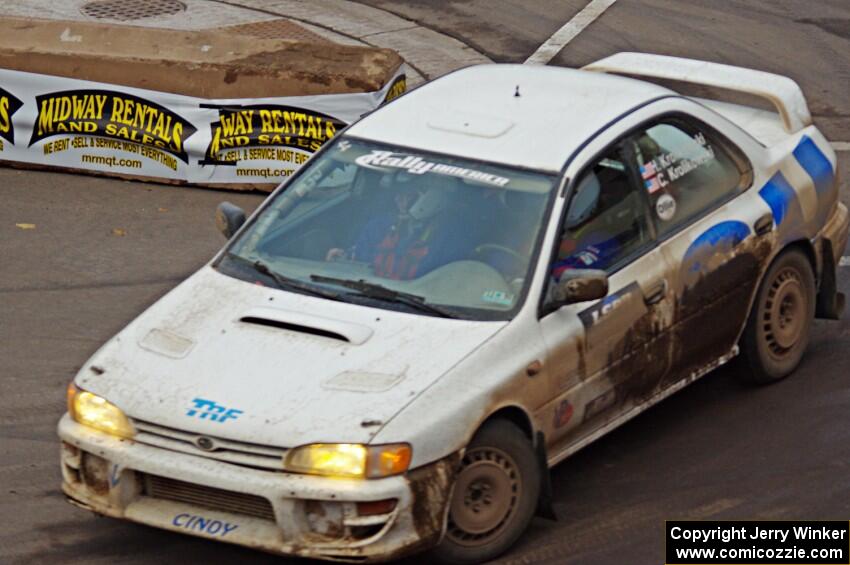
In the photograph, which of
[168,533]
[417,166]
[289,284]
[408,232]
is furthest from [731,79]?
A: [168,533]

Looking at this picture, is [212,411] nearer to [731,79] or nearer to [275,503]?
[275,503]

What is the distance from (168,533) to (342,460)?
1.25 meters

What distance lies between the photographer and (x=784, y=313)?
8.86m

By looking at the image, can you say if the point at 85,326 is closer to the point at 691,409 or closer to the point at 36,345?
the point at 36,345

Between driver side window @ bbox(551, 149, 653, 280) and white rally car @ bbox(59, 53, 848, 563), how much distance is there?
0.01 meters

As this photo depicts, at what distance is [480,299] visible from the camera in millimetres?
7207

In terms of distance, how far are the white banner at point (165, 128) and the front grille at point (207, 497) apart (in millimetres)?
6011

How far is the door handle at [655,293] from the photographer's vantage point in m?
7.72

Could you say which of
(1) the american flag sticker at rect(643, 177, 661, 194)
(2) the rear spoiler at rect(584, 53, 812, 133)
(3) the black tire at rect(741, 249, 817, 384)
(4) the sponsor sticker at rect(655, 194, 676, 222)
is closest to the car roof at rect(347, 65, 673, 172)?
(1) the american flag sticker at rect(643, 177, 661, 194)

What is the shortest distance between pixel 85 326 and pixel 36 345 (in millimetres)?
413

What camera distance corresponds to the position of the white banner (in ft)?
40.8

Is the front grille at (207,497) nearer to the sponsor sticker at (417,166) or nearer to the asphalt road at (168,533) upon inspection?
the asphalt road at (168,533)

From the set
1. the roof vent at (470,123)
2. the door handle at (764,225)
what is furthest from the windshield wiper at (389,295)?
the door handle at (764,225)

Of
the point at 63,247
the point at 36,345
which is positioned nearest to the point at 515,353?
the point at 36,345
